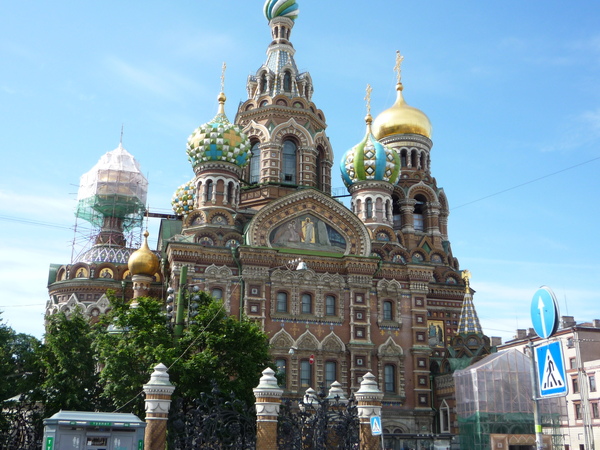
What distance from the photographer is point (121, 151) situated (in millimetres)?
42906

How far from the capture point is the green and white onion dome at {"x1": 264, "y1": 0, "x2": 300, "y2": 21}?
40781mm

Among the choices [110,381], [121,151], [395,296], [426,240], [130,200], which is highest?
[121,151]

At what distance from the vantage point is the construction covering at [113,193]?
40281 millimetres

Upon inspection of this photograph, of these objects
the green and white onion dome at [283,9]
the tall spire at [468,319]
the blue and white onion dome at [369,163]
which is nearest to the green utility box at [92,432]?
the tall spire at [468,319]

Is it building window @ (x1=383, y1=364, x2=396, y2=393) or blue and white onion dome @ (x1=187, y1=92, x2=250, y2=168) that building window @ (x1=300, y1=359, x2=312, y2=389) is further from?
blue and white onion dome @ (x1=187, y1=92, x2=250, y2=168)

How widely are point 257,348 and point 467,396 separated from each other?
38.8 feet

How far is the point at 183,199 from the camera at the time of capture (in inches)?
1658

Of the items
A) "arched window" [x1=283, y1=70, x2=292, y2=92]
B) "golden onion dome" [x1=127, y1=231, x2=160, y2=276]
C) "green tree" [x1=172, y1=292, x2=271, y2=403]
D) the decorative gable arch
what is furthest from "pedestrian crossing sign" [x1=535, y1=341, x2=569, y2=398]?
"arched window" [x1=283, y1=70, x2=292, y2=92]

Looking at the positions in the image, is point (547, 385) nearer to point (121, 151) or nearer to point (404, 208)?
point (404, 208)

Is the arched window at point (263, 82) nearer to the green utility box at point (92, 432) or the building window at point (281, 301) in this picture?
the building window at point (281, 301)

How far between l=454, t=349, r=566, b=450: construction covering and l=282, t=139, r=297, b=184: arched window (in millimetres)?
13341


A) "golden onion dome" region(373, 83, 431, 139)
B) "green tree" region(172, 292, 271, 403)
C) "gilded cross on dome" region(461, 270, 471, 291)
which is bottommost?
"green tree" region(172, 292, 271, 403)

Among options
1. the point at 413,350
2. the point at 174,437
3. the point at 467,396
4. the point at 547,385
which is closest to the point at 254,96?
the point at 413,350

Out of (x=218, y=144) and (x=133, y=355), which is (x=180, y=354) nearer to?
(x=133, y=355)
